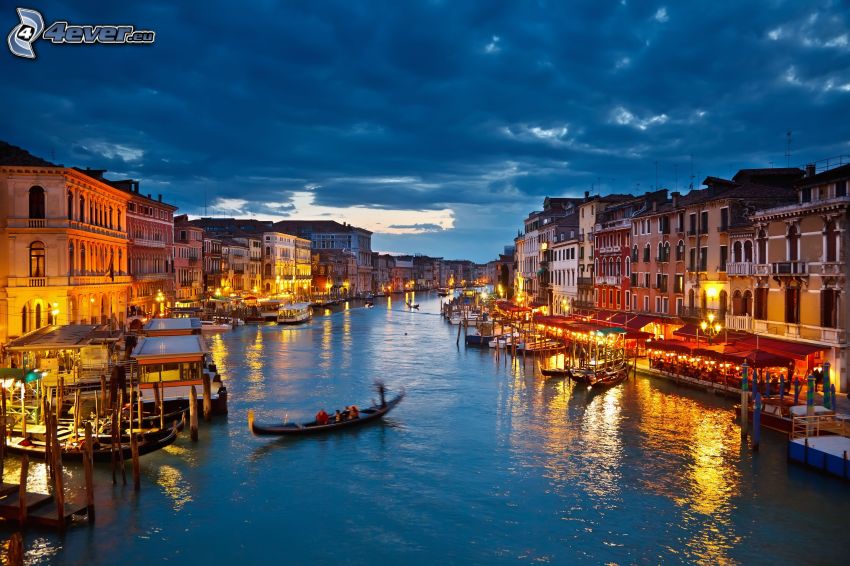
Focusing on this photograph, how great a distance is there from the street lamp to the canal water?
11.7 ft

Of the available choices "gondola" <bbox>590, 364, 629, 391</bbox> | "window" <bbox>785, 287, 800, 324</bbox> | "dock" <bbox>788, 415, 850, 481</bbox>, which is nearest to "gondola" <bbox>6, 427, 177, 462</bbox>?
"dock" <bbox>788, 415, 850, 481</bbox>

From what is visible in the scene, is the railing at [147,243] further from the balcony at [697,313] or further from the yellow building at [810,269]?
the yellow building at [810,269]

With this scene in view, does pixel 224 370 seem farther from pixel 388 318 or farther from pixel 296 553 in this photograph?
pixel 388 318

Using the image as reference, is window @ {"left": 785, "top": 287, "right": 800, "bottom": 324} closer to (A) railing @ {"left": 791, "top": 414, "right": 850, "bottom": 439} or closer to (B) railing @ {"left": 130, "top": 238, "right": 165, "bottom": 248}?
(A) railing @ {"left": 791, "top": 414, "right": 850, "bottom": 439}

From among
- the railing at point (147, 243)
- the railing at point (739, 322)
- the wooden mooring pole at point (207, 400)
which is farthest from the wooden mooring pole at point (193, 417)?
the railing at point (147, 243)

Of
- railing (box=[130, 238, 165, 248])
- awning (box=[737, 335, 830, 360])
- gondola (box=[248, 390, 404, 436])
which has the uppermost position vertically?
Answer: railing (box=[130, 238, 165, 248])

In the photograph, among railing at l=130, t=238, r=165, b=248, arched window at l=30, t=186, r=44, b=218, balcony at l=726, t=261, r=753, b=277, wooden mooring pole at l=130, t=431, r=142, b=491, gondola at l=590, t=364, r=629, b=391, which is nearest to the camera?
wooden mooring pole at l=130, t=431, r=142, b=491

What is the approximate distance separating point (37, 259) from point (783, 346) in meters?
32.9

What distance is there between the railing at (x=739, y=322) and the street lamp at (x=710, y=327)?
49 centimetres

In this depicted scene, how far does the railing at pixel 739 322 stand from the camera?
94.9 feet

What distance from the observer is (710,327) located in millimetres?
30312

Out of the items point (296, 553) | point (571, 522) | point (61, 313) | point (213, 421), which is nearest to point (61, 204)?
point (61, 313)

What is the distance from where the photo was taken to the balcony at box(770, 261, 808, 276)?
24.9 meters

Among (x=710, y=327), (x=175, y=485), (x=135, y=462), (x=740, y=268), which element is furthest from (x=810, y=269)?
(x=135, y=462)
